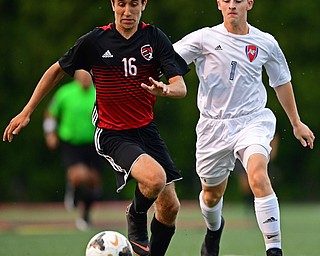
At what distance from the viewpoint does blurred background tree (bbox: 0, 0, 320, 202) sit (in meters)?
21.9

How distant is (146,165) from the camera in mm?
7953

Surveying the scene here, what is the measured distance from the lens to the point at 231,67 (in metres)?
8.85

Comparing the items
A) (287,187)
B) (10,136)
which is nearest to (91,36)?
(10,136)

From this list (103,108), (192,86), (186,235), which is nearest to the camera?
(103,108)

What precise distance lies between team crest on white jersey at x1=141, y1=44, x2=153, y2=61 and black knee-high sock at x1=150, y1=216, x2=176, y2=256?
4.49 ft

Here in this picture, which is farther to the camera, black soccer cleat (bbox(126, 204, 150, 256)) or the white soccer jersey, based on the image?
the white soccer jersey

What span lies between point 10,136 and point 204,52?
187 cm

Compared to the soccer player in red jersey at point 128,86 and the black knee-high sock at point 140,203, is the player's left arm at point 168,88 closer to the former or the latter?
the soccer player in red jersey at point 128,86

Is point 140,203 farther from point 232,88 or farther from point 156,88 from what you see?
point 232,88

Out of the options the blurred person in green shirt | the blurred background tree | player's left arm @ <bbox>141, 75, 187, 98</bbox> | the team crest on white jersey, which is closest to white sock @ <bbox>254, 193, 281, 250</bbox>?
player's left arm @ <bbox>141, 75, 187, 98</bbox>

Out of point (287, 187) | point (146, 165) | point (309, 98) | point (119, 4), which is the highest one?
point (119, 4)

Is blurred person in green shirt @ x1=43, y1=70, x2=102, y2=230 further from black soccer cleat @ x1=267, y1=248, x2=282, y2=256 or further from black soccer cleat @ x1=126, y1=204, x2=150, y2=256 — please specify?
black soccer cleat @ x1=267, y1=248, x2=282, y2=256

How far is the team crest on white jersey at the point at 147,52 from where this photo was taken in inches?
324

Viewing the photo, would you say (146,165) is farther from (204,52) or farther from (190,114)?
(190,114)
